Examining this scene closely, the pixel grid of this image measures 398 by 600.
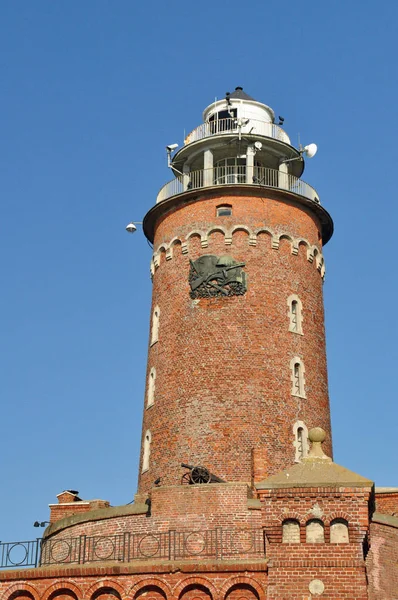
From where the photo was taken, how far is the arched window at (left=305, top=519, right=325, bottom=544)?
19984mm

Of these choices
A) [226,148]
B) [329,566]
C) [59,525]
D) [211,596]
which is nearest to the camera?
[329,566]

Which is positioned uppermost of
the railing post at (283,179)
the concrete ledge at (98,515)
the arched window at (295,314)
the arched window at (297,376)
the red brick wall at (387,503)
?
the railing post at (283,179)

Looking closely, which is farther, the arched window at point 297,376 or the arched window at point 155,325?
the arched window at point 155,325

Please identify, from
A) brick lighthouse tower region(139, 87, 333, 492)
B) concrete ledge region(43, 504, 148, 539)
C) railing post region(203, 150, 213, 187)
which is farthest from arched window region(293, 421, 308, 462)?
railing post region(203, 150, 213, 187)

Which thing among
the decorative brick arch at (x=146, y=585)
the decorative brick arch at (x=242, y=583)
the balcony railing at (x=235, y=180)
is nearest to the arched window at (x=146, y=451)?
the balcony railing at (x=235, y=180)

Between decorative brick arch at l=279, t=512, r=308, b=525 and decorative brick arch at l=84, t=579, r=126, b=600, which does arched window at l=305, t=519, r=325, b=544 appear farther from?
decorative brick arch at l=84, t=579, r=126, b=600

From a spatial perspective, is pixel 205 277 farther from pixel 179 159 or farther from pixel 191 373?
pixel 179 159

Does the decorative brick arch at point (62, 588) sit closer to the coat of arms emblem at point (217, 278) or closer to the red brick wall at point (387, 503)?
the red brick wall at point (387, 503)

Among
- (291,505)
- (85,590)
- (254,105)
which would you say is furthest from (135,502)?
(254,105)

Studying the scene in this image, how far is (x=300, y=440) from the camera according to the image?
3297 centimetres

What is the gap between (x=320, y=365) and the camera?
3516 cm

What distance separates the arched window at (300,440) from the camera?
32719 millimetres

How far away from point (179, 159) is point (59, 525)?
49.5 ft

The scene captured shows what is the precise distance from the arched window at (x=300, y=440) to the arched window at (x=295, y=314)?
342 cm
